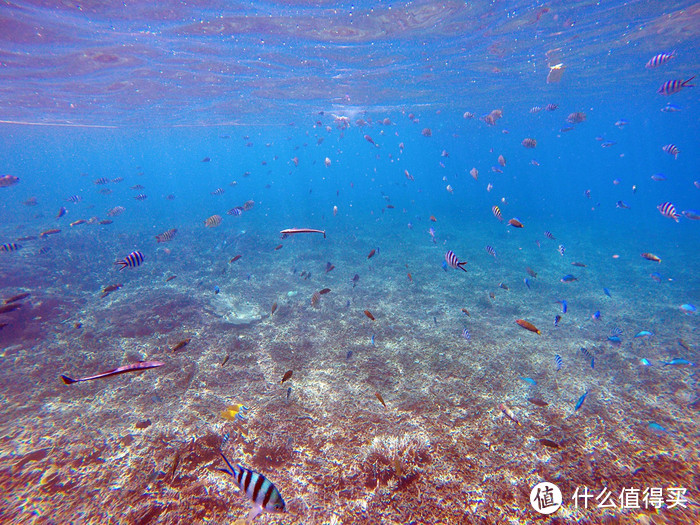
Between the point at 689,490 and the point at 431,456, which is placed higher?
the point at 689,490

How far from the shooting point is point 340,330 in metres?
9.34

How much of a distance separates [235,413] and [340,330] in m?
4.52

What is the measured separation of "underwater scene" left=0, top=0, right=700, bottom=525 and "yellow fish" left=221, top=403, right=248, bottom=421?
7cm

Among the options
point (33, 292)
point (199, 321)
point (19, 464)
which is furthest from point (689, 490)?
point (33, 292)

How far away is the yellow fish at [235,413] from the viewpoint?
5238 millimetres

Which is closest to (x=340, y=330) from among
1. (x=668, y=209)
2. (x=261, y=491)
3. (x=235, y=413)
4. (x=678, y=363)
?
(x=235, y=413)

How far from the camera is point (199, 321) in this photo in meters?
9.68

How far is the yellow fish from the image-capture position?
524 centimetres

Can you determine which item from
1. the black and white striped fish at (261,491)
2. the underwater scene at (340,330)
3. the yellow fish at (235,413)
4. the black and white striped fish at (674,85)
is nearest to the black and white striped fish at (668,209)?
the underwater scene at (340,330)

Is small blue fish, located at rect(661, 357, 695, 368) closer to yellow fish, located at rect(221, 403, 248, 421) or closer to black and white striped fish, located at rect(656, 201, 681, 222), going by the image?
black and white striped fish, located at rect(656, 201, 681, 222)

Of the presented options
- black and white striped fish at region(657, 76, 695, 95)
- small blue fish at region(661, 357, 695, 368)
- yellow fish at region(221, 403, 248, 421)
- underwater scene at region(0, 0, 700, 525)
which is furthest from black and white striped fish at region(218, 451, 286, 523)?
black and white striped fish at region(657, 76, 695, 95)

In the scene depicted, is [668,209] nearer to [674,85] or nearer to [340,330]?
[674,85]

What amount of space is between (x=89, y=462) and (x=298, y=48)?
Result: 21301mm

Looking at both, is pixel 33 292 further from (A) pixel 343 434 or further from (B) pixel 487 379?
(B) pixel 487 379
